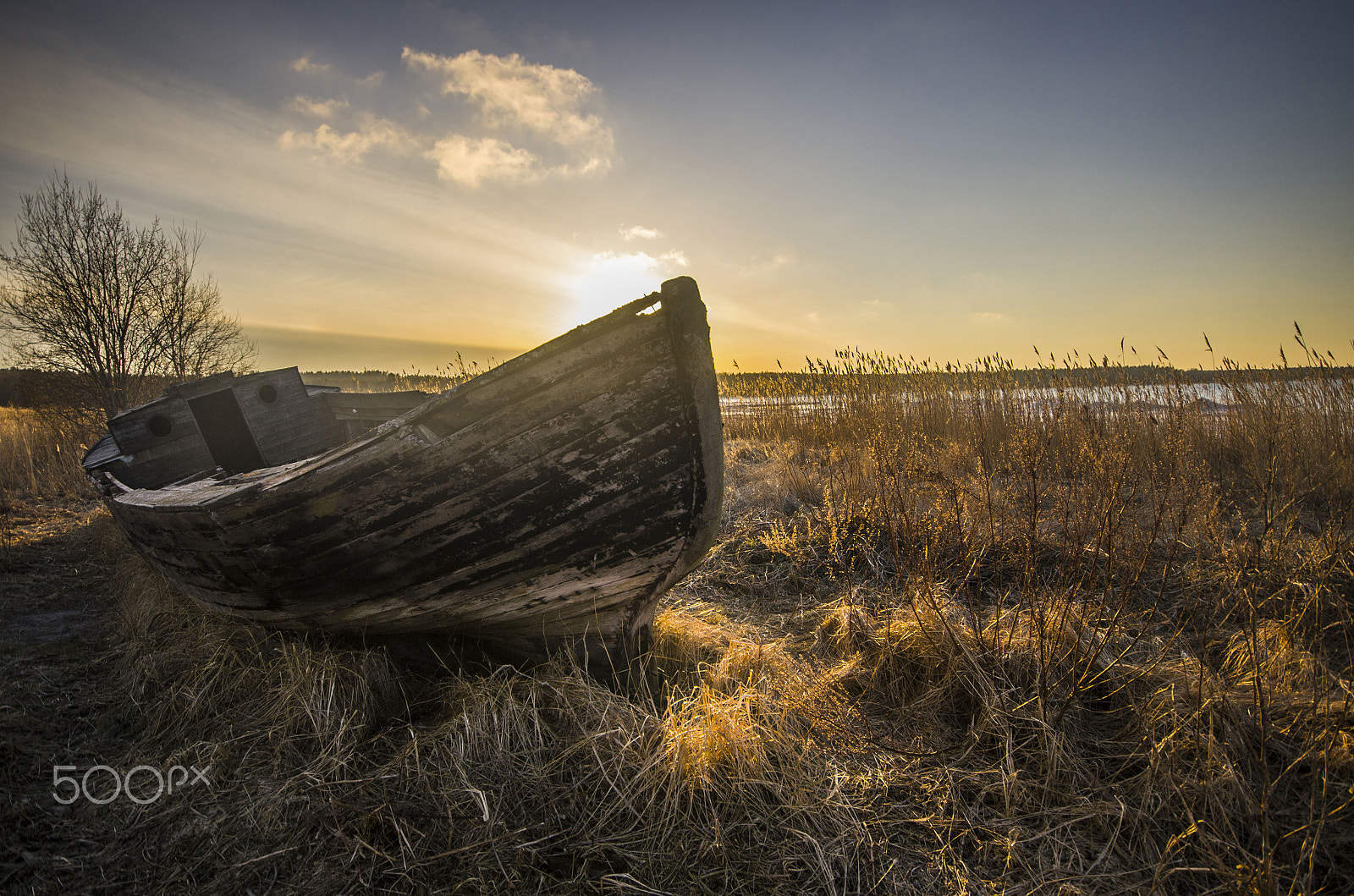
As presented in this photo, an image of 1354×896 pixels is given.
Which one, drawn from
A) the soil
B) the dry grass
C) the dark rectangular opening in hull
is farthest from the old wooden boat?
the dry grass

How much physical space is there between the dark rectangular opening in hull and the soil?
127cm

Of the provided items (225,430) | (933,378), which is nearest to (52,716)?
(225,430)

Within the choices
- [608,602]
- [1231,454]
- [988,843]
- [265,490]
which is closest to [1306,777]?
[988,843]

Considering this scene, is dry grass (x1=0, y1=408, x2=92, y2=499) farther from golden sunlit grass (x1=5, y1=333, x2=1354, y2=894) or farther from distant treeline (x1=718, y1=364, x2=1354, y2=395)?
distant treeline (x1=718, y1=364, x2=1354, y2=395)

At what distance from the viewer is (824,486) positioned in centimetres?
554

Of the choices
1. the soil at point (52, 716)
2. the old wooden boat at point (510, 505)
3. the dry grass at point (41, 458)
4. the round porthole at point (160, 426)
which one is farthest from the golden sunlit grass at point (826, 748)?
the dry grass at point (41, 458)

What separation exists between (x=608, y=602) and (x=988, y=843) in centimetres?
162

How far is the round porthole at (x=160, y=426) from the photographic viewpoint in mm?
4809

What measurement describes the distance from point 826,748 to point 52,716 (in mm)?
3392

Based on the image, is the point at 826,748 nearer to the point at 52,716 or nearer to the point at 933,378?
the point at 52,716

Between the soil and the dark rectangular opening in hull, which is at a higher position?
the dark rectangular opening in hull

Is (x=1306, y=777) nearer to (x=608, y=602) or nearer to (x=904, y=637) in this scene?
(x=904, y=637)

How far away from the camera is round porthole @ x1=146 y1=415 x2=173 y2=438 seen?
15.8 feet

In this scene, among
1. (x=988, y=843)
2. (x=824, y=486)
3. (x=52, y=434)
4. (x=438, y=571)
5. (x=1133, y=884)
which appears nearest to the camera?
(x=1133, y=884)
